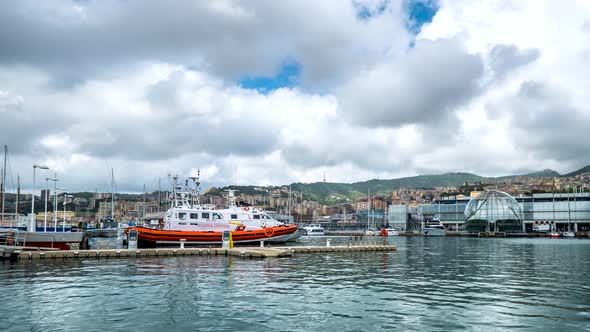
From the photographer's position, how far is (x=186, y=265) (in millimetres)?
36094

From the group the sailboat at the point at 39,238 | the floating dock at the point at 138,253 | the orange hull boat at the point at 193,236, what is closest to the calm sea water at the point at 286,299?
the floating dock at the point at 138,253

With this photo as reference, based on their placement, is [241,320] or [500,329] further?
[241,320]

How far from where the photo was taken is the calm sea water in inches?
634

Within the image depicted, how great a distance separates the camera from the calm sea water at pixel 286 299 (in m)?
16.1

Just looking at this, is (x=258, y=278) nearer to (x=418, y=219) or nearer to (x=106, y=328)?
(x=106, y=328)

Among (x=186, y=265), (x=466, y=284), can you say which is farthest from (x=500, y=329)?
(x=186, y=265)

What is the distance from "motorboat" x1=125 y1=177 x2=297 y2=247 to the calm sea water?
20.2m

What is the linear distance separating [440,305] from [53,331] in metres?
14.5

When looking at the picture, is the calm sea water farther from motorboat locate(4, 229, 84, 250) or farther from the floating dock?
motorboat locate(4, 229, 84, 250)

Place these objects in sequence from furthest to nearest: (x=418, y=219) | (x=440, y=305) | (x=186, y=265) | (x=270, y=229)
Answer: (x=418, y=219) → (x=270, y=229) → (x=186, y=265) → (x=440, y=305)

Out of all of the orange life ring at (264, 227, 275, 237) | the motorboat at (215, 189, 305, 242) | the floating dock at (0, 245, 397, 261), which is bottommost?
the floating dock at (0, 245, 397, 261)

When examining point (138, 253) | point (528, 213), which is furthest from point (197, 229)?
point (528, 213)

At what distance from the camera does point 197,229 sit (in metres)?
58.3

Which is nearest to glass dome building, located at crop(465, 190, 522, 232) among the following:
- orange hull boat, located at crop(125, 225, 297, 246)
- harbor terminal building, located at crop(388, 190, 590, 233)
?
harbor terminal building, located at crop(388, 190, 590, 233)
